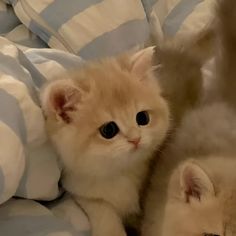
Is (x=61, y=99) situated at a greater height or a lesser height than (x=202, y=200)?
greater

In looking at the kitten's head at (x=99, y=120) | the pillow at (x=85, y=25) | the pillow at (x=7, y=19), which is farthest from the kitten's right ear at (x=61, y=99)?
the pillow at (x=7, y=19)

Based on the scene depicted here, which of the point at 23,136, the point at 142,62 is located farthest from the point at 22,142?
the point at 142,62

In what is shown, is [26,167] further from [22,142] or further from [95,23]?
[95,23]

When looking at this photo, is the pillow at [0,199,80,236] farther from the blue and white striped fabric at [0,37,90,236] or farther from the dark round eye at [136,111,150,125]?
the dark round eye at [136,111,150,125]

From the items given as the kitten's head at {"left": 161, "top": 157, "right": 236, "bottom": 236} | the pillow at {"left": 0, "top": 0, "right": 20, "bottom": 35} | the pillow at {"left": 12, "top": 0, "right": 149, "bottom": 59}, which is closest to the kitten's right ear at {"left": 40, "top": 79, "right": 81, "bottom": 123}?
the kitten's head at {"left": 161, "top": 157, "right": 236, "bottom": 236}

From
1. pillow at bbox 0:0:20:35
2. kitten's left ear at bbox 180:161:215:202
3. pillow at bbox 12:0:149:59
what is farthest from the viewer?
pillow at bbox 0:0:20:35
